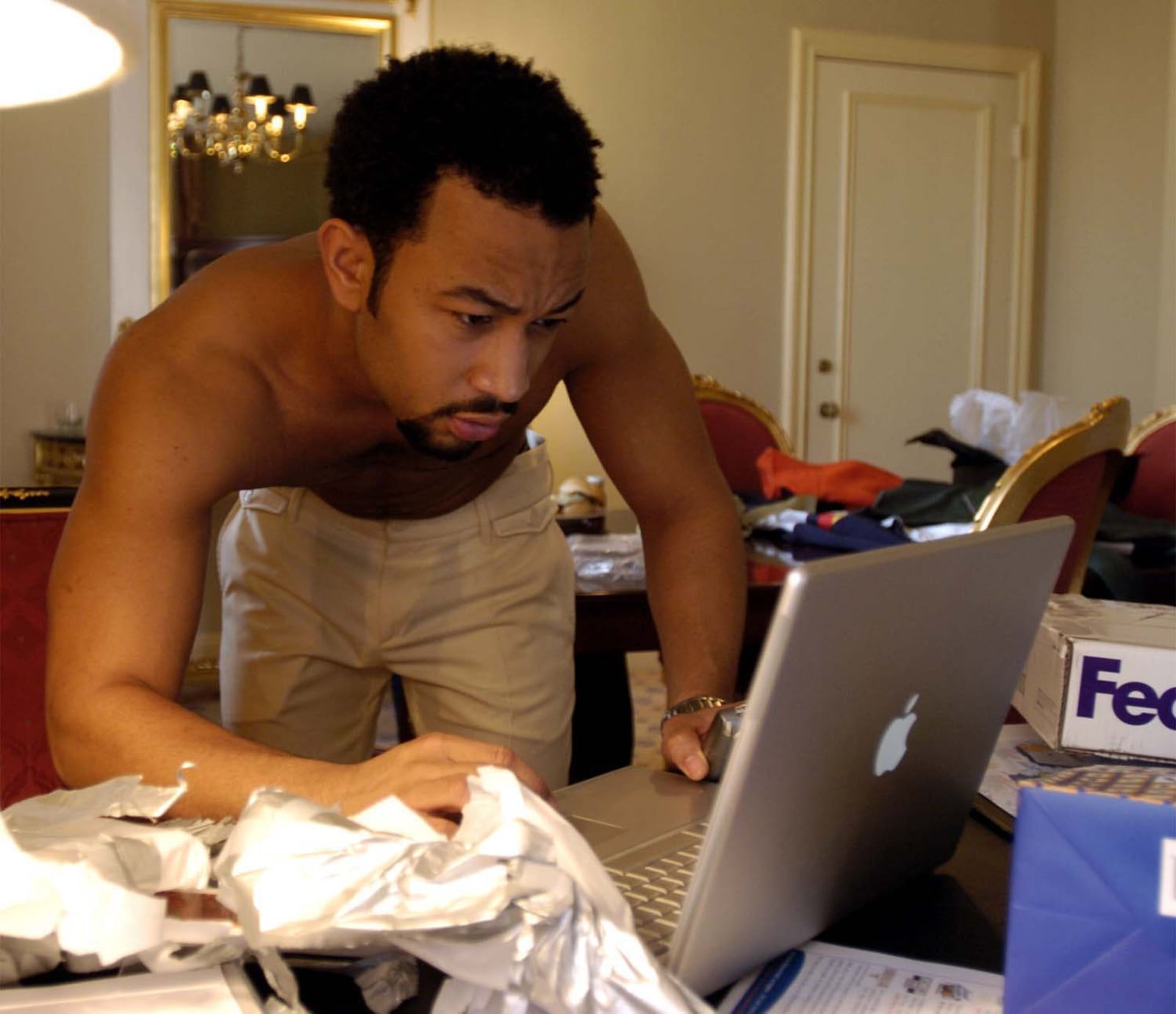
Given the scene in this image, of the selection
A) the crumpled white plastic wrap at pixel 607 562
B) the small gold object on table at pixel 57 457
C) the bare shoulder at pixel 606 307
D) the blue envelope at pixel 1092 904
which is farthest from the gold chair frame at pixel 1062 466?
the small gold object on table at pixel 57 457

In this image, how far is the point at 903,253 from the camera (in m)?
5.00

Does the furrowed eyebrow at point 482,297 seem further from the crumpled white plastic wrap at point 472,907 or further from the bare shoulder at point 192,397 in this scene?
the crumpled white plastic wrap at point 472,907

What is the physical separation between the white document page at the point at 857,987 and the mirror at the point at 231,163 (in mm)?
4085

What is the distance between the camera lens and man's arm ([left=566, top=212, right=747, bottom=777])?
1456 millimetres

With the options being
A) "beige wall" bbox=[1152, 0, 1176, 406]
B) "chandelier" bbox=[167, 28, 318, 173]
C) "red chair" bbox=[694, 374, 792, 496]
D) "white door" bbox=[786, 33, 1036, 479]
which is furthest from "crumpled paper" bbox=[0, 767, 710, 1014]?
"beige wall" bbox=[1152, 0, 1176, 406]

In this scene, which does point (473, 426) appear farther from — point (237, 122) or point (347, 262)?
point (237, 122)

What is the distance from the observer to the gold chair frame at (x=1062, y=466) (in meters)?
2.03

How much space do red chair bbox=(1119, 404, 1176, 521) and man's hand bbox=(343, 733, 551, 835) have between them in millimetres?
2613

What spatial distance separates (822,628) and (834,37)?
473 cm

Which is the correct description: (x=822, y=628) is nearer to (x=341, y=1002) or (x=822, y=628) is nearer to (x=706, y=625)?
(x=341, y=1002)

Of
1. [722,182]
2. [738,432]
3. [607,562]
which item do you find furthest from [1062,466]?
[722,182]

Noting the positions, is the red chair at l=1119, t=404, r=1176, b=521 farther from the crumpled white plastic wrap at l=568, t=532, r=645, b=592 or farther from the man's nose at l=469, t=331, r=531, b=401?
the man's nose at l=469, t=331, r=531, b=401

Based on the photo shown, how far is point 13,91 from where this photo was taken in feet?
2.54

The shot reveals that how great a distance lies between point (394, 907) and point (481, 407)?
67cm
